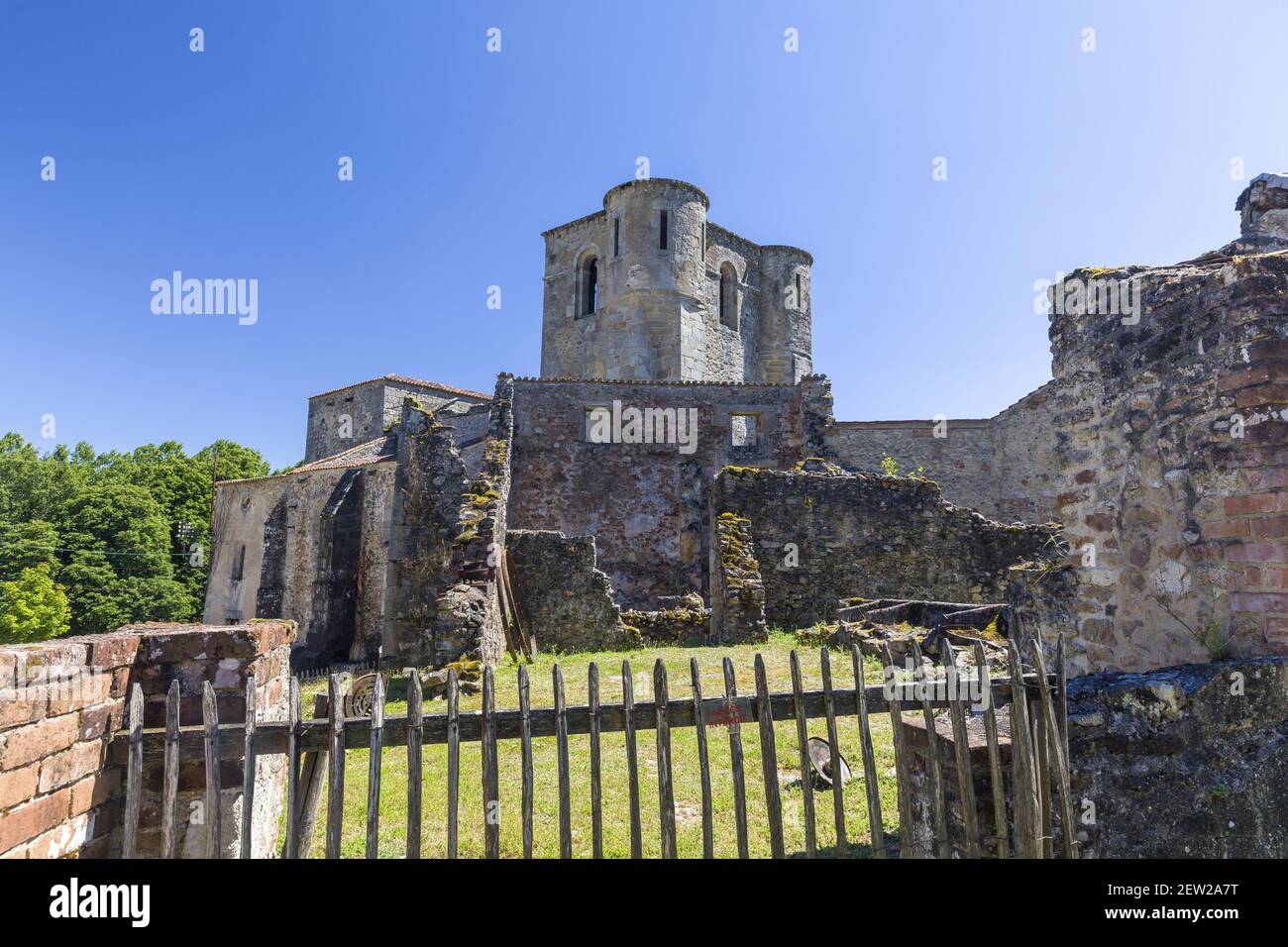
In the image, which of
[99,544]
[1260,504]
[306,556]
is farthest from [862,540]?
[99,544]

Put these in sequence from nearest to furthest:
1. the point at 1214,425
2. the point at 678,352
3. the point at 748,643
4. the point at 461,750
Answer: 1. the point at 1214,425
2. the point at 461,750
3. the point at 748,643
4. the point at 678,352

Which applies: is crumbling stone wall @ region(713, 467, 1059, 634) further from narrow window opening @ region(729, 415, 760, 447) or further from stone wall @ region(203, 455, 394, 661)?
stone wall @ region(203, 455, 394, 661)

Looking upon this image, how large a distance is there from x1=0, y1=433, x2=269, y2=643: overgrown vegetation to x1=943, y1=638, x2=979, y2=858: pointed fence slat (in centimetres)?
4126

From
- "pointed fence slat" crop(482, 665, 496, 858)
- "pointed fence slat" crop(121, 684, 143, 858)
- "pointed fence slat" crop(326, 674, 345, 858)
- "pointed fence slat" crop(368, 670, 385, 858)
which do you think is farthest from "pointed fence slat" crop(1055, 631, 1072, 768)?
"pointed fence slat" crop(121, 684, 143, 858)

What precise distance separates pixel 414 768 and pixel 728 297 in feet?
116

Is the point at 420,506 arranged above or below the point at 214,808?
above

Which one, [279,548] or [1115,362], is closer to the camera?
[1115,362]

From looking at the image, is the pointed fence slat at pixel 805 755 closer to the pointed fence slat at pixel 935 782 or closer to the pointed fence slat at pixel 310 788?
the pointed fence slat at pixel 935 782

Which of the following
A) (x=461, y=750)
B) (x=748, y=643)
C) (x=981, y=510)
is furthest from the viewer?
(x=981, y=510)

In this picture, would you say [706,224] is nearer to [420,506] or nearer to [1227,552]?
[420,506]

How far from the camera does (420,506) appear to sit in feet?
41.3

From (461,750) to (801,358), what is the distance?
3341 centimetres
